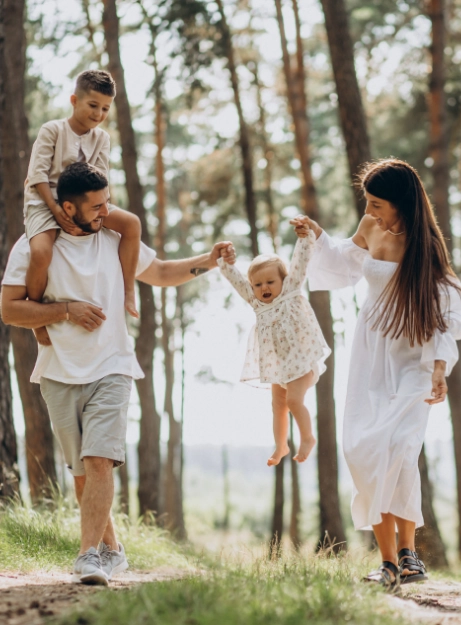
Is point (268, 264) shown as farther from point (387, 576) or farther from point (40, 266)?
point (387, 576)

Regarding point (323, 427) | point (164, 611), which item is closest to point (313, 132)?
point (323, 427)

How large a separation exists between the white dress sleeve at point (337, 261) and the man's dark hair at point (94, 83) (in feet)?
5.92

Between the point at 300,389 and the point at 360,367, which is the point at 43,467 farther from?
the point at 360,367

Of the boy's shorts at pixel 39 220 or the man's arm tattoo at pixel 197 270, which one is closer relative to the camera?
the boy's shorts at pixel 39 220

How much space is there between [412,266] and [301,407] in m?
1.33

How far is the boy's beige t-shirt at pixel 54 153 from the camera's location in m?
Answer: 4.96

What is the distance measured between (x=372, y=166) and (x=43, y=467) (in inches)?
205

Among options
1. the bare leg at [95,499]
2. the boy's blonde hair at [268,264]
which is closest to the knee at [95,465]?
the bare leg at [95,499]

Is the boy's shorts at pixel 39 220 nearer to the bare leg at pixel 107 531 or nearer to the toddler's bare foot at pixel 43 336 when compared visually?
the toddler's bare foot at pixel 43 336

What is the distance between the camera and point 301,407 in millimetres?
5801

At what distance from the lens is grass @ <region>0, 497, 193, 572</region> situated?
18.0 ft

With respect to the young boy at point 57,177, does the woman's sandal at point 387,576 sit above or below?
below

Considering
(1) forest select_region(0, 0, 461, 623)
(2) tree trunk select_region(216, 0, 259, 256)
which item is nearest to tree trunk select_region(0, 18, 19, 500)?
(1) forest select_region(0, 0, 461, 623)

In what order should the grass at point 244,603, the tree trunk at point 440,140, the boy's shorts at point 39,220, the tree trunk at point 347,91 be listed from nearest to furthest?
the grass at point 244,603
the boy's shorts at point 39,220
the tree trunk at point 347,91
the tree trunk at point 440,140
